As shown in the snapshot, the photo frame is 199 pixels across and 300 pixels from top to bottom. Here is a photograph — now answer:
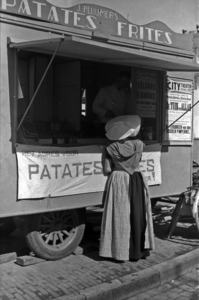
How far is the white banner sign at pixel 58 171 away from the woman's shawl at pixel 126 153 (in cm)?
18

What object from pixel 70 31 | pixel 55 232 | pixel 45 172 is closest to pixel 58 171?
pixel 45 172

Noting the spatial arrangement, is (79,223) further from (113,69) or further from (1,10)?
(1,10)

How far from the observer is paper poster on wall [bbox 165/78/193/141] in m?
5.84

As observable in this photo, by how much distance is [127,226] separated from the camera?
191 inches

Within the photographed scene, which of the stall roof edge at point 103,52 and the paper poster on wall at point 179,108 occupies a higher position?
the stall roof edge at point 103,52

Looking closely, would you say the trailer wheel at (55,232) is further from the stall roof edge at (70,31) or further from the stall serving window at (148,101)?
the stall roof edge at (70,31)

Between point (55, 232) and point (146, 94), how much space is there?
227 cm

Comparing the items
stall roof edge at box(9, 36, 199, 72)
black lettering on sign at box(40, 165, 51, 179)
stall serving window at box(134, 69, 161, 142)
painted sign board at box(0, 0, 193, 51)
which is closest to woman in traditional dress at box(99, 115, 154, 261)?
stall serving window at box(134, 69, 161, 142)

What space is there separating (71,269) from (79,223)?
66cm

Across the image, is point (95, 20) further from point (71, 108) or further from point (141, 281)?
point (141, 281)

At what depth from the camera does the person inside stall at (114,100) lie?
555 centimetres

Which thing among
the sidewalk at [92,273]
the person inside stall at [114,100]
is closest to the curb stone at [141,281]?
the sidewalk at [92,273]

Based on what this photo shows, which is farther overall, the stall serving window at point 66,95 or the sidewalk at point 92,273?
the stall serving window at point 66,95

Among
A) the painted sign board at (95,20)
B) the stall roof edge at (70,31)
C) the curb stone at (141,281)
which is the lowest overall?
the curb stone at (141,281)
